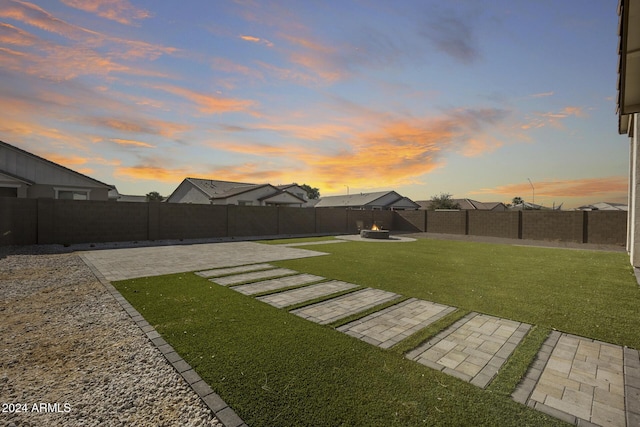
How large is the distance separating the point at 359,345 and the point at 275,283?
3.79 meters

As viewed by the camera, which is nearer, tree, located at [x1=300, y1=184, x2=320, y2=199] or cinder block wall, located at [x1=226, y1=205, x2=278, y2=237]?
cinder block wall, located at [x1=226, y1=205, x2=278, y2=237]

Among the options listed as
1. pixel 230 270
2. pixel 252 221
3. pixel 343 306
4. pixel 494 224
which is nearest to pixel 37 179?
pixel 252 221

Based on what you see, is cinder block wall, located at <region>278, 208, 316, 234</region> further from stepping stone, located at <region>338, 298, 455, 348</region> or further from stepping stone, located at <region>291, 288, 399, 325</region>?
stepping stone, located at <region>338, 298, 455, 348</region>

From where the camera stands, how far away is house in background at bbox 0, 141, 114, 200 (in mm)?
16312

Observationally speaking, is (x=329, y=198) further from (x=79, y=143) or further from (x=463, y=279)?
(x=463, y=279)

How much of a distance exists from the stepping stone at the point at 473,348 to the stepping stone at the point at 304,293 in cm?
265

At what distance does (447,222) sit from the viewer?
25.0m

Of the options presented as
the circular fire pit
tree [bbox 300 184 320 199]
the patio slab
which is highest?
tree [bbox 300 184 320 199]

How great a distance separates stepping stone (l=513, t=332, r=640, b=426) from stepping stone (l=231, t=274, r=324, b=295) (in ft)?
16.1

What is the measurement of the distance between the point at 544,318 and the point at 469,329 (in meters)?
1.64

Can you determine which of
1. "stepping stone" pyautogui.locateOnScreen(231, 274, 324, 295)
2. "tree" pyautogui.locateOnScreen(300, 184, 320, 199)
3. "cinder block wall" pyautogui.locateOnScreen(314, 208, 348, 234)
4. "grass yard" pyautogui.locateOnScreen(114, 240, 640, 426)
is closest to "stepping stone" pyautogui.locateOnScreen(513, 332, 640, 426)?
"grass yard" pyautogui.locateOnScreen(114, 240, 640, 426)

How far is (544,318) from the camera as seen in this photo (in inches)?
189

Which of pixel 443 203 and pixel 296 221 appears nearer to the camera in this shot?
pixel 296 221

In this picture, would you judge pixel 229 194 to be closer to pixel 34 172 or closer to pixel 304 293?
pixel 34 172
